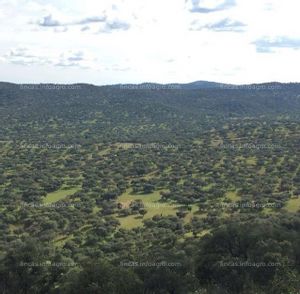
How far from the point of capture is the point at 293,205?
72000 mm

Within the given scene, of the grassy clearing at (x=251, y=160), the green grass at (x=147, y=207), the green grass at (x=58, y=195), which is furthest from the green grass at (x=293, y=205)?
the green grass at (x=58, y=195)

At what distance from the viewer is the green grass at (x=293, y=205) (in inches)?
2742

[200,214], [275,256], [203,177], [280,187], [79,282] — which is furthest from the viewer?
[203,177]

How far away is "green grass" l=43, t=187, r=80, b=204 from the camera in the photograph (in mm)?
86550

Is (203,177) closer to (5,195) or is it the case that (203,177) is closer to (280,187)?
(280,187)

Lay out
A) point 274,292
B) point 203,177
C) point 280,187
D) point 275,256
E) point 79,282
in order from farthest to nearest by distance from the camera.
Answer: point 203,177, point 280,187, point 275,256, point 79,282, point 274,292

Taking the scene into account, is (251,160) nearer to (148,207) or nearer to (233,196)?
(233,196)

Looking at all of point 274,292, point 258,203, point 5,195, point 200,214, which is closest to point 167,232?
point 200,214

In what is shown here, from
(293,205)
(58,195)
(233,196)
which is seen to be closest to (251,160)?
(233,196)

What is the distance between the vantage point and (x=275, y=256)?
39.0m

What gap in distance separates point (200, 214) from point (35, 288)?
119 ft

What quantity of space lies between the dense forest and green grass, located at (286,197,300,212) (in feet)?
0.51

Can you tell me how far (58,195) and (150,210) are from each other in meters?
21.2

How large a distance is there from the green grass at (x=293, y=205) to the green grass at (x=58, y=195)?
129 feet
